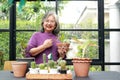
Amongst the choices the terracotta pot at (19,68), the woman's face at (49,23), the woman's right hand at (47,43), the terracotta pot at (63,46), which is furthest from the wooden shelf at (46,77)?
the woman's face at (49,23)

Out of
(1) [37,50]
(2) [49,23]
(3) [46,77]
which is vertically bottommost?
(3) [46,77]

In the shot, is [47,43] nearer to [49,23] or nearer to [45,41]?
[45,41]

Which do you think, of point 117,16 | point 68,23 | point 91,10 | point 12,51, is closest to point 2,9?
point 12,51

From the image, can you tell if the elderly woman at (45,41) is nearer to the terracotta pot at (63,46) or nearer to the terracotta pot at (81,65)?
the terracotta pot at (63,46)

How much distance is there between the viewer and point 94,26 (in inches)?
191

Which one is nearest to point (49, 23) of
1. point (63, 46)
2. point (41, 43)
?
A: point (41, 43)

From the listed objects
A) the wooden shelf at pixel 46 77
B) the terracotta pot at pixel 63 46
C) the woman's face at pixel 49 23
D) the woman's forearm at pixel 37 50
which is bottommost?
the wooden shelf at pixel 46 77

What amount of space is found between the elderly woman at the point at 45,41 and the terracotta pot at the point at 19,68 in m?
0.39

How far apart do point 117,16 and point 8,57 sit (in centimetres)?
221

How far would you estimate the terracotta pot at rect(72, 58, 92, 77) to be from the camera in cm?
208

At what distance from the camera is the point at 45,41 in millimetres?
2404

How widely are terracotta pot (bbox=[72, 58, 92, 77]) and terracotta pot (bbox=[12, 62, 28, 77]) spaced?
405mm

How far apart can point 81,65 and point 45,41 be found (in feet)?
1.61

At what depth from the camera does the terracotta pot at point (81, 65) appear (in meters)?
2.08
